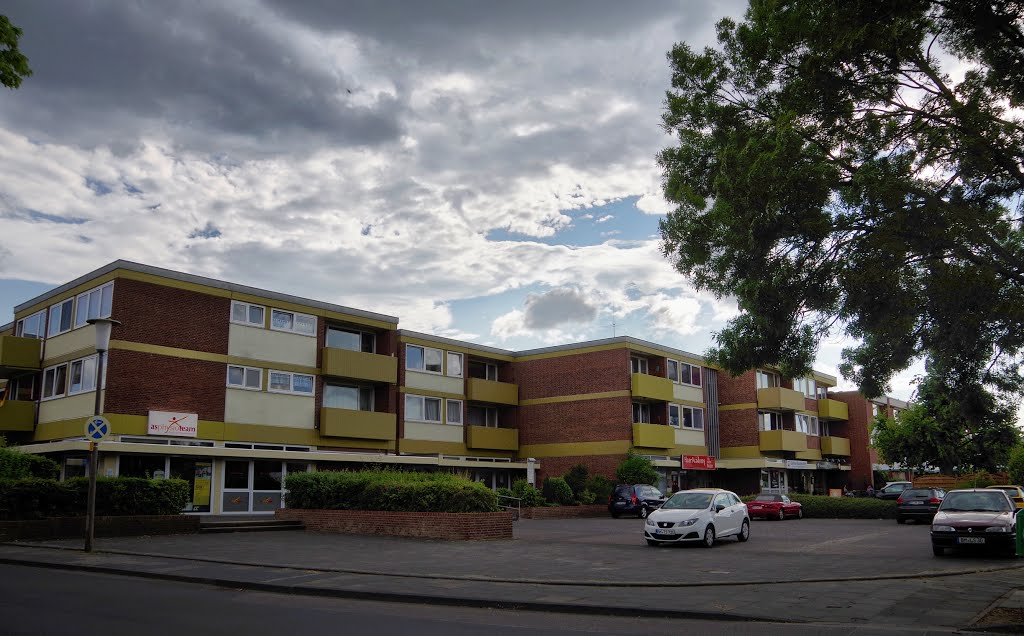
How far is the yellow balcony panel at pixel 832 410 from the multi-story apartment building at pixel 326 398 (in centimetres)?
666

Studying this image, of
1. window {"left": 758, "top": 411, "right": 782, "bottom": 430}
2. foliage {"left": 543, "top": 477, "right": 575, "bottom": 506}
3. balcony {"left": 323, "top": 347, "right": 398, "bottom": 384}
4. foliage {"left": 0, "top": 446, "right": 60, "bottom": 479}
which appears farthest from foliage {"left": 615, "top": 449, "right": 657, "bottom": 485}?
foliage {"left": 0, "top": 446, "right": 60, "bottom": 479}

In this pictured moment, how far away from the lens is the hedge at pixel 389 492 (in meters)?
23.5

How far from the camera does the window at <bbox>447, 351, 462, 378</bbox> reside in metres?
43.3

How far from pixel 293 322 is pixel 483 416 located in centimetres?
1502

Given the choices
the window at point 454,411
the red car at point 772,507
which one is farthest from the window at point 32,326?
the red car at point 772,507

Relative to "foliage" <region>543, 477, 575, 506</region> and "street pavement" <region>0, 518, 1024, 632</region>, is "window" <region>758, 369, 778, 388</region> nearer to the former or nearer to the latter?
"foliage" <region>543, 477, 575, 506</region>

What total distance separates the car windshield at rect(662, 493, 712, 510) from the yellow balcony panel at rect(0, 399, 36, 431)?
24.2m

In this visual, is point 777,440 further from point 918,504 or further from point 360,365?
point 360,365

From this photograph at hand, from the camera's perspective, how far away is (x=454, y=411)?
142ft

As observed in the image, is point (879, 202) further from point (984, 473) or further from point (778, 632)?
point (984, 473)

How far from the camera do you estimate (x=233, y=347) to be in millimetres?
32375

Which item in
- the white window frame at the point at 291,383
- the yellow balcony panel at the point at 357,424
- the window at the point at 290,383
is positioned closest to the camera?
the white window frame at the point at 291,383

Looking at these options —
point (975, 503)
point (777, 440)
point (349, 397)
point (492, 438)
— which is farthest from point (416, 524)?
point (777, 440)

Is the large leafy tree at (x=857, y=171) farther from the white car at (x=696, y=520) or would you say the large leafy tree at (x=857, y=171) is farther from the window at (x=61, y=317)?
the window at (x=61, y=317)
